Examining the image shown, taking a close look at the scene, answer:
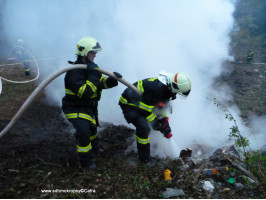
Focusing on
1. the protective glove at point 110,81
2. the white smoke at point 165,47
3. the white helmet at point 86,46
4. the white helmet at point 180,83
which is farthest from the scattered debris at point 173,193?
the white helmet at point 86,46

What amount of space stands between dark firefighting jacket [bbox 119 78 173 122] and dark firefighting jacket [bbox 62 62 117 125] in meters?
0.70

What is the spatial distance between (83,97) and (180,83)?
5.01ft

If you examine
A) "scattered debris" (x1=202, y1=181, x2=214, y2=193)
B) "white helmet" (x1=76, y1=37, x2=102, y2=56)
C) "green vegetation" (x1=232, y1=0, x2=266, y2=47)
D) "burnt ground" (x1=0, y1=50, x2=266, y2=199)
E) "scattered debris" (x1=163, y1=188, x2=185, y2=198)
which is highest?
"green vegetation" (x1=232, y1=0, x2=266, y2=47)

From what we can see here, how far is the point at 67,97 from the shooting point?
3756 millimetres

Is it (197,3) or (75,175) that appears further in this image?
(197,3)

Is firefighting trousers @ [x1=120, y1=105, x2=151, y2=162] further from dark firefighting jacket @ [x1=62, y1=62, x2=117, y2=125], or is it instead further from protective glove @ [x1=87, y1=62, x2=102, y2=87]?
protective glove @ [x1=87, y1=62, x2=102, y2=87]

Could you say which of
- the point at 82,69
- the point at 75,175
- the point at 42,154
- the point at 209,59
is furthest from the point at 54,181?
the point at 209,59

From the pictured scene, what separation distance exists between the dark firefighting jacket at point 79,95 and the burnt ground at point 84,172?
84 cm

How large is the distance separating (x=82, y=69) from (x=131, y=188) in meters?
1.88

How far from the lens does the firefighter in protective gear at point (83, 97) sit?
354cm

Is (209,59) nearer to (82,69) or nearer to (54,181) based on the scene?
(82,69)

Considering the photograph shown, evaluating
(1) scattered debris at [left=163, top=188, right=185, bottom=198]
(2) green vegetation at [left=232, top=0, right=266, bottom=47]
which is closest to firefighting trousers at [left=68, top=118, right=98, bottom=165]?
(1) scattered debris at [left=163, top=188, right=185, bottom=198]

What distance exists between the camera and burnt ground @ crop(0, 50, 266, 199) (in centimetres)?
311

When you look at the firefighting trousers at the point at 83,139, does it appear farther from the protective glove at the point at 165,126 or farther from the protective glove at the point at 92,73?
the protective glove at the point at 165,126
